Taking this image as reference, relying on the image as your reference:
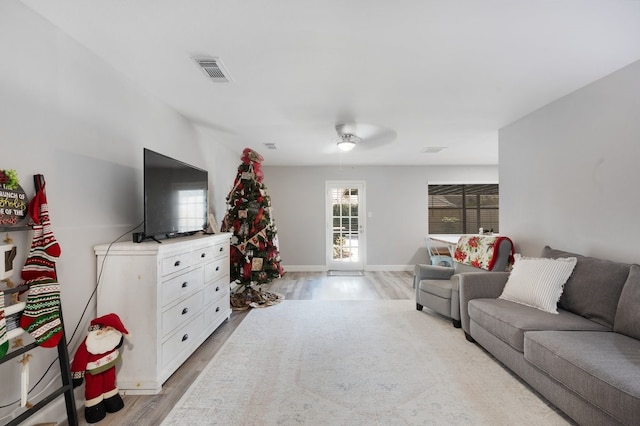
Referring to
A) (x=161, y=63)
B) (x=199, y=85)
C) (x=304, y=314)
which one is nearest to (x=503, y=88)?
(x=199, y=85)

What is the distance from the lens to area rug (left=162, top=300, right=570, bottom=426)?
1.92 m

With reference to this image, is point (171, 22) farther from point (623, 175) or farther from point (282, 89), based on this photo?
point (623, 175)

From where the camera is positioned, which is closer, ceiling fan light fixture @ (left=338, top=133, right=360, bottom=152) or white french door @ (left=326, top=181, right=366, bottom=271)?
ceiling fan light fixture @ (left=338, top=133, right=360, bottom=152)

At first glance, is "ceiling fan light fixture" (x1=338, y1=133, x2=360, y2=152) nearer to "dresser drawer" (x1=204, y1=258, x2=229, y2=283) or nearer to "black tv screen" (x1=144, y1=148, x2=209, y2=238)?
"black tv screen" (x1=144, y1=148, x2=209, y2=238)

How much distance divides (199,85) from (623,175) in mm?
3551

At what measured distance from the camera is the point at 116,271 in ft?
7.24

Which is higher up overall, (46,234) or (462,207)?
(462,207)

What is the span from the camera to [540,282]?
8.60 ft

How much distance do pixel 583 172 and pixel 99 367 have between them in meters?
4.07

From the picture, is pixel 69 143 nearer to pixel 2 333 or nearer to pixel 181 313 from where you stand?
pixel 2 333

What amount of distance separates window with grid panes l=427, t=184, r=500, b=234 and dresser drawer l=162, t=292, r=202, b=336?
5.73 m

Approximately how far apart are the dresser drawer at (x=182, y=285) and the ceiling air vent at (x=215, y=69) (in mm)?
1645

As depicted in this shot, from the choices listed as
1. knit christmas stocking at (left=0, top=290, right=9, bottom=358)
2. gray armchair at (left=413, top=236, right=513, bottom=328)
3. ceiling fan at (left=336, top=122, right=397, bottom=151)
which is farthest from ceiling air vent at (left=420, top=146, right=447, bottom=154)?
knit christmas stocking at (left=0, top=290, right=9, bottom=358)

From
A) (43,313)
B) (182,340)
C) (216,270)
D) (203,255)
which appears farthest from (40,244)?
(216,270)
